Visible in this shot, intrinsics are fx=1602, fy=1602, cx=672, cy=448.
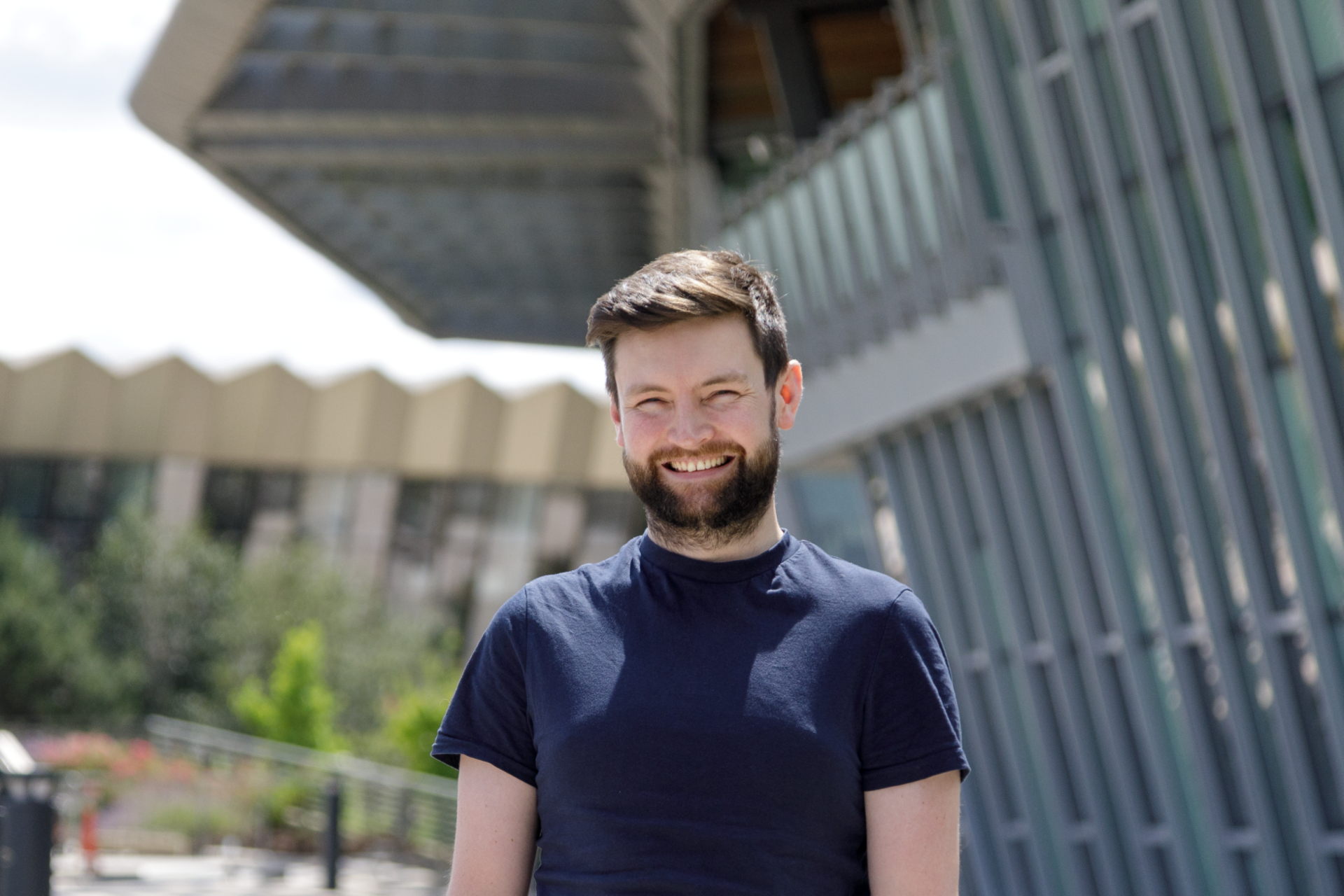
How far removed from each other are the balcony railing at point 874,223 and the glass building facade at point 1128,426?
0.15ft

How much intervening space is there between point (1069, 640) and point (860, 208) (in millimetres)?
5546

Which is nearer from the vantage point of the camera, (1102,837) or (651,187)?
(1102,837)

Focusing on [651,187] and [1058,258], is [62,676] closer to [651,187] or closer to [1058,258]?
[651,187]

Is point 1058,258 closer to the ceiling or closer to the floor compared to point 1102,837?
closer to the ceiling

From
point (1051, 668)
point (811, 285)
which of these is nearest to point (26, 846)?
point (1051, 668)

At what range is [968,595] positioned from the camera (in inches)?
654

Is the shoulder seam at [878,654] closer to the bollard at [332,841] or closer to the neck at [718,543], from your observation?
the neck at [718,543]

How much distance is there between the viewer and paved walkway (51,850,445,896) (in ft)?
56.4

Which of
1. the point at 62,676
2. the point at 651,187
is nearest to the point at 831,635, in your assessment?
the point at 651,187

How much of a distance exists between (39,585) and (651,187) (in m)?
20.9

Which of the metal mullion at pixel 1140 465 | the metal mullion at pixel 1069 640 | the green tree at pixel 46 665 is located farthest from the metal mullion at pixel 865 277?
the green tree at pixel 46 665

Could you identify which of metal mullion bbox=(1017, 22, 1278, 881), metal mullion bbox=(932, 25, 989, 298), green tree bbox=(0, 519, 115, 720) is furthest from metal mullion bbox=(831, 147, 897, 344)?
green tree bbox=(0, 519, 115, 720)

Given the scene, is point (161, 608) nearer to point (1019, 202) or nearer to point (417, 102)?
point (417, 102)

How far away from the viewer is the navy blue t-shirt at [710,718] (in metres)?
2.21
